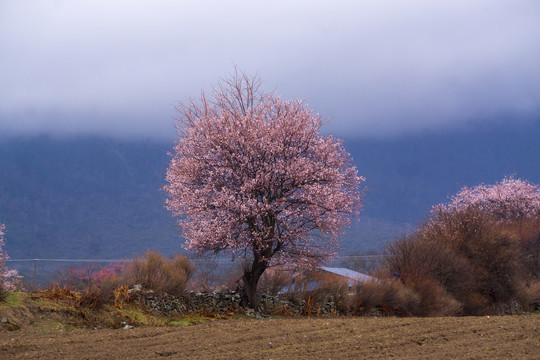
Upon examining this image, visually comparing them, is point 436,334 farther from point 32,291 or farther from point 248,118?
point 32,291

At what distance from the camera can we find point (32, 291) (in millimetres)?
17219

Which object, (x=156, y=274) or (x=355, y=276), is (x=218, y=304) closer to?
(x=156, y=274)

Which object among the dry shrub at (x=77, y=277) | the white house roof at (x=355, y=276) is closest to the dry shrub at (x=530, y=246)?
the white house roof at (x=355, y=276)

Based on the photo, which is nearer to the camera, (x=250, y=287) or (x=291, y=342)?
(x=291, y=342)

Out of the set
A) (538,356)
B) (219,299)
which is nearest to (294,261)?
(219,299)

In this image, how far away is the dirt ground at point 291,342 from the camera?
11633 millimetres

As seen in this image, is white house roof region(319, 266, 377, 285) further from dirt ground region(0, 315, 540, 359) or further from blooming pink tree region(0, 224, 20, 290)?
blooming pink tree region(0, 224, 20, 290)

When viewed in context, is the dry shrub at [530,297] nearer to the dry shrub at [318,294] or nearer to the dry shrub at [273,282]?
the dry shrub at [318,294]

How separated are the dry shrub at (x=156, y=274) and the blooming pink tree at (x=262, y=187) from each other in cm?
114

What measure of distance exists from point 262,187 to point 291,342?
722 centimetres

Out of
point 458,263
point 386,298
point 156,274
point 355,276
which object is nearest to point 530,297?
point 458,263

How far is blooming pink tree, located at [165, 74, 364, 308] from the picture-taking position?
19250 mm

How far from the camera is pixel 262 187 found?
19438mm

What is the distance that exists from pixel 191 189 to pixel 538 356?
11.5 metres
